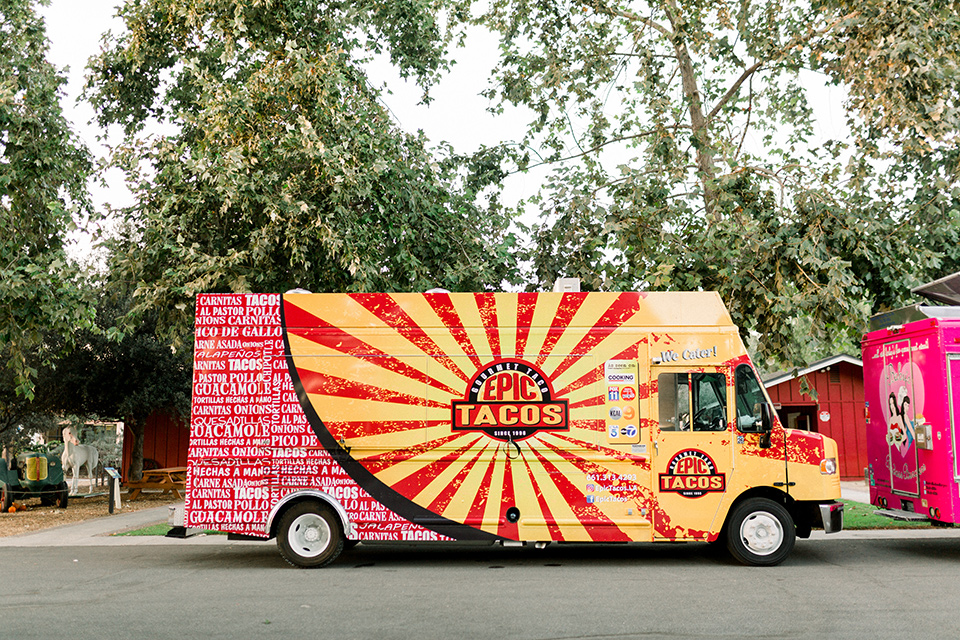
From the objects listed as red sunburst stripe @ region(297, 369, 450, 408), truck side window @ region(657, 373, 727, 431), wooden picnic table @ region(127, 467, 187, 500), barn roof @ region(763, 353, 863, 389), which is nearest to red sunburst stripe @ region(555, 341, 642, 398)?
truck side window @ region(657, 373, 727, 431)

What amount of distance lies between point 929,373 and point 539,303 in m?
4.94

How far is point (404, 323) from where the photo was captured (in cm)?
1027

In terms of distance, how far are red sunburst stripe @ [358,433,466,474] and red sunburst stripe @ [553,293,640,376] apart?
5.21ft

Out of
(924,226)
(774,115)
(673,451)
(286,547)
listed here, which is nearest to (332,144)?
(286,547)

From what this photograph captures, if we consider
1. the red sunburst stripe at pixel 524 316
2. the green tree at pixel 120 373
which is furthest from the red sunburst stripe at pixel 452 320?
the green tree at pixel 120 373

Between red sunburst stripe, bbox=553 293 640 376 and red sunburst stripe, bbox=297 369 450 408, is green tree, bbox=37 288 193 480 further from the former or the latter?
red sunburst stripe, bbox=553 293 640 376

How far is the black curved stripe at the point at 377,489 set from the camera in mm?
9953

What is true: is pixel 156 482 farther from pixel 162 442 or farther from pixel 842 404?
pixel 842 404

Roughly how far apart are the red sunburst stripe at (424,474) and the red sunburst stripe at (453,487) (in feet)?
0.46

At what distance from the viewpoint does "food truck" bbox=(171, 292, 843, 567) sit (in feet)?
32.4

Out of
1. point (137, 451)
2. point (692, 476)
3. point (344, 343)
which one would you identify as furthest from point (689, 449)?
point (137, 451)

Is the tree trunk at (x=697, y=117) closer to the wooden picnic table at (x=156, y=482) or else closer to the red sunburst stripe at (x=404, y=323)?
the red sunburst stripe at (x=404, y=323)

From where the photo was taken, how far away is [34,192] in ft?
52.3

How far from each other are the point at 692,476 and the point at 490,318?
3.06 meters
